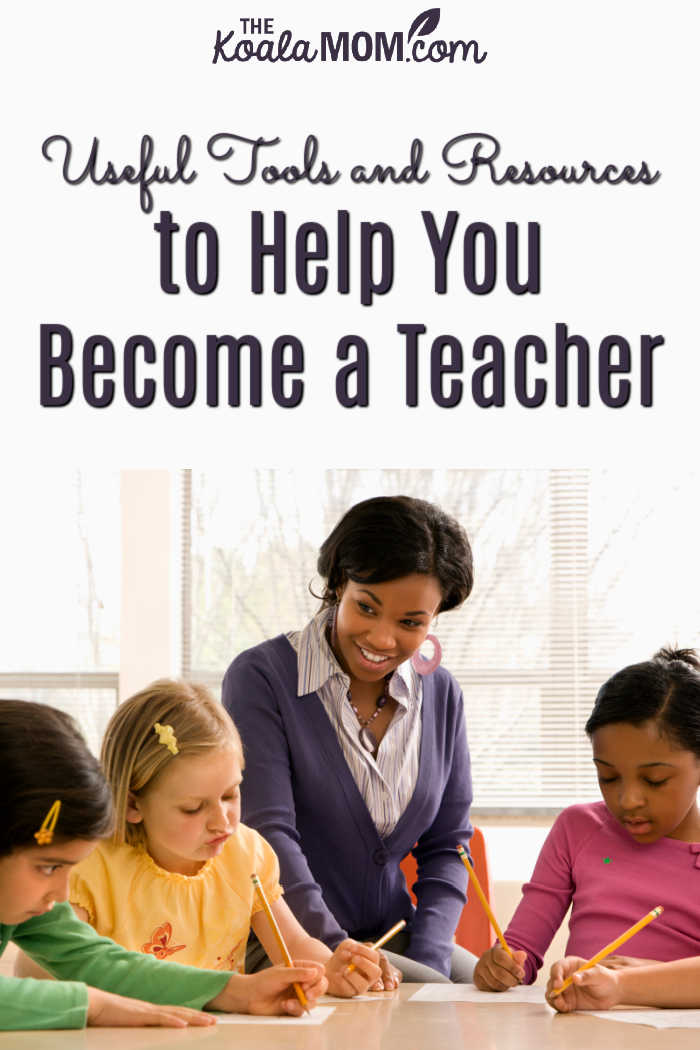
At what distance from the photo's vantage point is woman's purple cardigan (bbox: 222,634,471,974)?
2010 millimetres

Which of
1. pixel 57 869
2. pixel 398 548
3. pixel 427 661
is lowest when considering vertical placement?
pixel 57 869

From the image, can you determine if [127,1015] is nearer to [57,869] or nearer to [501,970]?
[57,869]

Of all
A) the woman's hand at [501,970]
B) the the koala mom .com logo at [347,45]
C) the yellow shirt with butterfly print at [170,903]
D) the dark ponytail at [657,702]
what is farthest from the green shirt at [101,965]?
the the koala mom .com logo at [347,45]

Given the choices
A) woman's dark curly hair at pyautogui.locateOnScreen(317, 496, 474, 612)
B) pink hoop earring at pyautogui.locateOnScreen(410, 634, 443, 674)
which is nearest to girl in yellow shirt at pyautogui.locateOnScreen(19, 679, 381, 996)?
woman's dark curly hair at pyautogui.locateOnScreen(317, 496, 474, 612)

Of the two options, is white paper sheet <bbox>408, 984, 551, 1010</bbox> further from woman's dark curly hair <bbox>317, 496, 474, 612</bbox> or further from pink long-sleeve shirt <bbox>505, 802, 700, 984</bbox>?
woman's dark curly hair <bbox>317, 496, 474, 612</bbox>

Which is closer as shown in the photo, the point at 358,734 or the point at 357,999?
the point at 357,999

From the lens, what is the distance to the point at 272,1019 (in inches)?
58.3

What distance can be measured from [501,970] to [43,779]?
66 cm

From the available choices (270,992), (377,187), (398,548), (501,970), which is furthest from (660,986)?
(377,187)

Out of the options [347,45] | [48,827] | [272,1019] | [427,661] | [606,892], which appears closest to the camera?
[48,827]

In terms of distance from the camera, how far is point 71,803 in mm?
1396

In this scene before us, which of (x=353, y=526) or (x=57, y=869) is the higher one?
(x=353, y=526)

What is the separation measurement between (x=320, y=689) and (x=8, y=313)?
1694 mm

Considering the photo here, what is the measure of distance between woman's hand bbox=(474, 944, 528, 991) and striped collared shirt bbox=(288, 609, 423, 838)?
38cm
